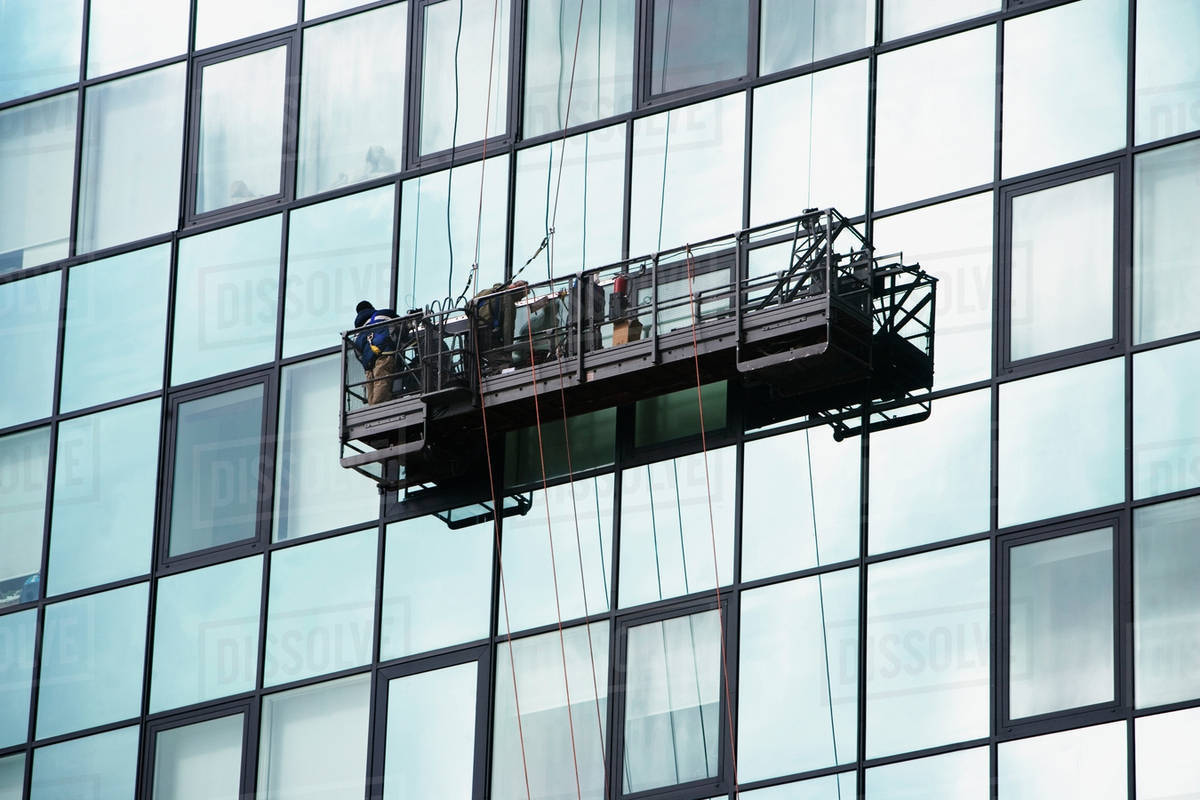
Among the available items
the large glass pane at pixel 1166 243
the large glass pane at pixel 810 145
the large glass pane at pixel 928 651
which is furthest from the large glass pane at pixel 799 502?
the large glass pane at pixel 1166 243

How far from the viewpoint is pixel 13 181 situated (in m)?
37.0

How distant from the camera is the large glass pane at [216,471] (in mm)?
33031

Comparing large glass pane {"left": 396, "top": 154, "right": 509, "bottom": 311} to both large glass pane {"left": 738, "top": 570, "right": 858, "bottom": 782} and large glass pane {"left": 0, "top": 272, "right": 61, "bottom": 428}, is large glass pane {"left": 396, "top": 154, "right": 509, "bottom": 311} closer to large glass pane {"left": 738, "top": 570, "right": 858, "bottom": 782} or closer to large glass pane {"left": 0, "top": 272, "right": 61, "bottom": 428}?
large glass pane {"left": 0, "top": 272, "right": 61, "bottom": 428}

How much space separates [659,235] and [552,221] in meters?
1.62

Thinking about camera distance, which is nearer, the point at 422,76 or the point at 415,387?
the point at 415,387

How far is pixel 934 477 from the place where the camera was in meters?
28.6

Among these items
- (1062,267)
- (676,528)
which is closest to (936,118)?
(1062,267)

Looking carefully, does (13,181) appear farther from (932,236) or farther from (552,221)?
(932,236)

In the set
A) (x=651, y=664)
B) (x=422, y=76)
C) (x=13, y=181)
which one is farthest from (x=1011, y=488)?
(x=13, y=181)

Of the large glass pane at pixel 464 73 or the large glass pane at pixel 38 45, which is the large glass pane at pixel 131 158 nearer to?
the large glass pane at pixel 38 45

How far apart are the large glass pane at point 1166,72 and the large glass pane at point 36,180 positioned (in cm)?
1565

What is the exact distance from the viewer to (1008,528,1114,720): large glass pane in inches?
1059

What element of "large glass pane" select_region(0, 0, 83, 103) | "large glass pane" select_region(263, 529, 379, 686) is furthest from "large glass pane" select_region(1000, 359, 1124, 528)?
"large glass pane" select_region(0, 0, 83, 103)

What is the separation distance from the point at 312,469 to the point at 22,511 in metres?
4.83
